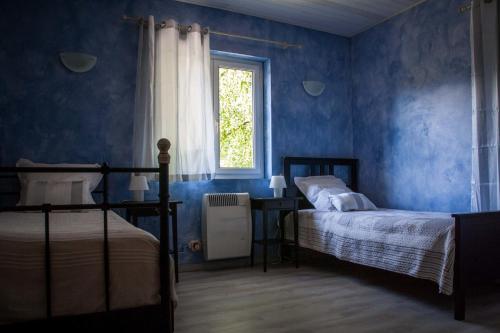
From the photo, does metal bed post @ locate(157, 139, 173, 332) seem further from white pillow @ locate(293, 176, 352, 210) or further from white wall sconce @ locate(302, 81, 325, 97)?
white wall sconce @ locate(302, 81, 325, 97)

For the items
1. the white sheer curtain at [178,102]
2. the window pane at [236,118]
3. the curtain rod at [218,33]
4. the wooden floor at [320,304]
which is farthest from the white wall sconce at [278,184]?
the curtain rod at [218,33]

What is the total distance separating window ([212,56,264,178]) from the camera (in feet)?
12.9

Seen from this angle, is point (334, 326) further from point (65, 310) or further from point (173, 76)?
point (173, 76)

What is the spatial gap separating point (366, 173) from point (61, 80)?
10.8ft

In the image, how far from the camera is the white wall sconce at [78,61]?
125 inches

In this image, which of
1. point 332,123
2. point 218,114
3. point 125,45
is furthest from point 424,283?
point 125,45

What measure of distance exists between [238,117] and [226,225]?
1.17 metres

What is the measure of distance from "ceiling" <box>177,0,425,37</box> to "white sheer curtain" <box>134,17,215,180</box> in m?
0.50

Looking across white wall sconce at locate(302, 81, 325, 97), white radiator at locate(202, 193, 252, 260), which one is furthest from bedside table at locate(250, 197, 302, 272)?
white wall sconce at locate(302, 81, 325, 97)

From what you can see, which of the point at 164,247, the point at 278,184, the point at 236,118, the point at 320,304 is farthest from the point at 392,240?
the point at 236,118

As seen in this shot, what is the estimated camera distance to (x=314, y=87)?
432cm

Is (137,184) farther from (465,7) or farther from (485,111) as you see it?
(465,7)

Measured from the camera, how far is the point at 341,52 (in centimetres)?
460

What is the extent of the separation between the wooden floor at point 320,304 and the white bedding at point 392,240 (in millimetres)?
217
